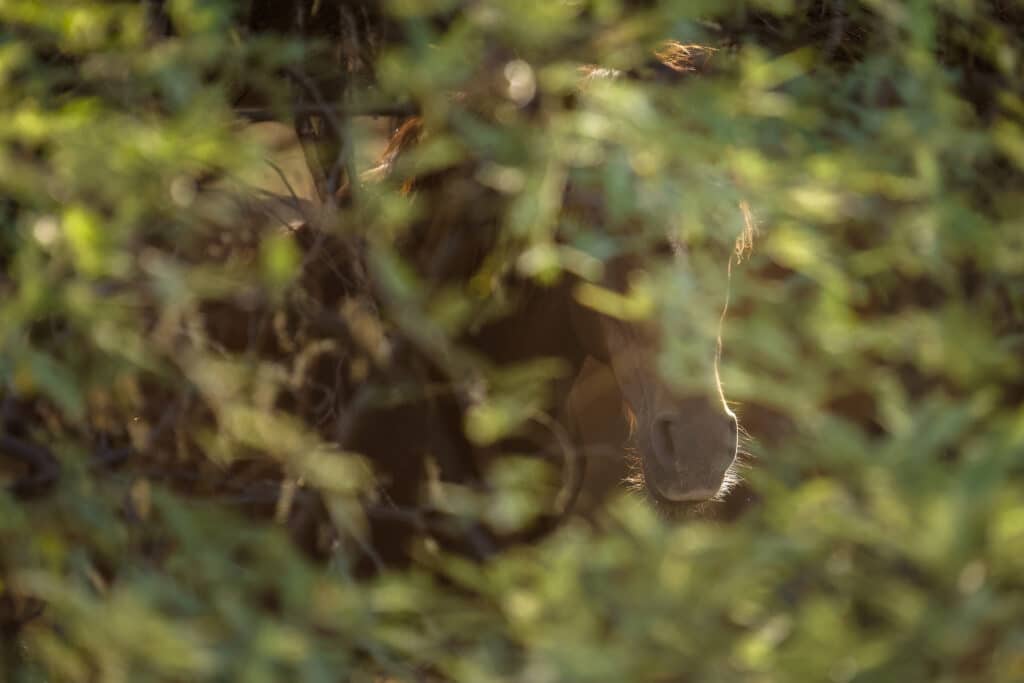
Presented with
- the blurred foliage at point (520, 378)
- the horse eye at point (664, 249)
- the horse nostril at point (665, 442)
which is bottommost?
the horse nostril at point (665, 442)

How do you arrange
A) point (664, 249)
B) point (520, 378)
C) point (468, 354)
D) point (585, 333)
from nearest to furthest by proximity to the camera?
point (520, 378)
point (664, 249)
point (468, 354)
point (585, 333)

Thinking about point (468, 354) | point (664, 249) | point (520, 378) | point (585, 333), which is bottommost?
point (585, 333)

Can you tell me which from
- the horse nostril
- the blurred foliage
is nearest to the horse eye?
A: the horse nostril

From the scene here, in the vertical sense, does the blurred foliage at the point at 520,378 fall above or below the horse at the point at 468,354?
above

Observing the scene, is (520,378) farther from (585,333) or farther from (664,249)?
(585,333)

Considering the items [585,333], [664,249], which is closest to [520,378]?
[664,249]

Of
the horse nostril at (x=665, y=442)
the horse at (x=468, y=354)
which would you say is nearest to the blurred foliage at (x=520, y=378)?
the horse at (x=468, y=354)

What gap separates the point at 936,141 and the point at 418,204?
1.29m

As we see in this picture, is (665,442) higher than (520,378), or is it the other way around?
(520,378)

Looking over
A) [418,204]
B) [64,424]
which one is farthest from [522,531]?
[64,424]

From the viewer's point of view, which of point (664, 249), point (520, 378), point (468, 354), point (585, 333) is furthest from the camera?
point (585, 333)

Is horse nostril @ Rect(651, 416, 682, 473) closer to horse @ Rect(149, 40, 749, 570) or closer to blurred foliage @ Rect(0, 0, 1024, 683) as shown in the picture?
horse @ Rect(149, 40, 749, 570)

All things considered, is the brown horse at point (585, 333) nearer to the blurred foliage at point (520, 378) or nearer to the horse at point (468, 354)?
the horse at point (468, 354)

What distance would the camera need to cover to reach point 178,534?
4.77 feet
